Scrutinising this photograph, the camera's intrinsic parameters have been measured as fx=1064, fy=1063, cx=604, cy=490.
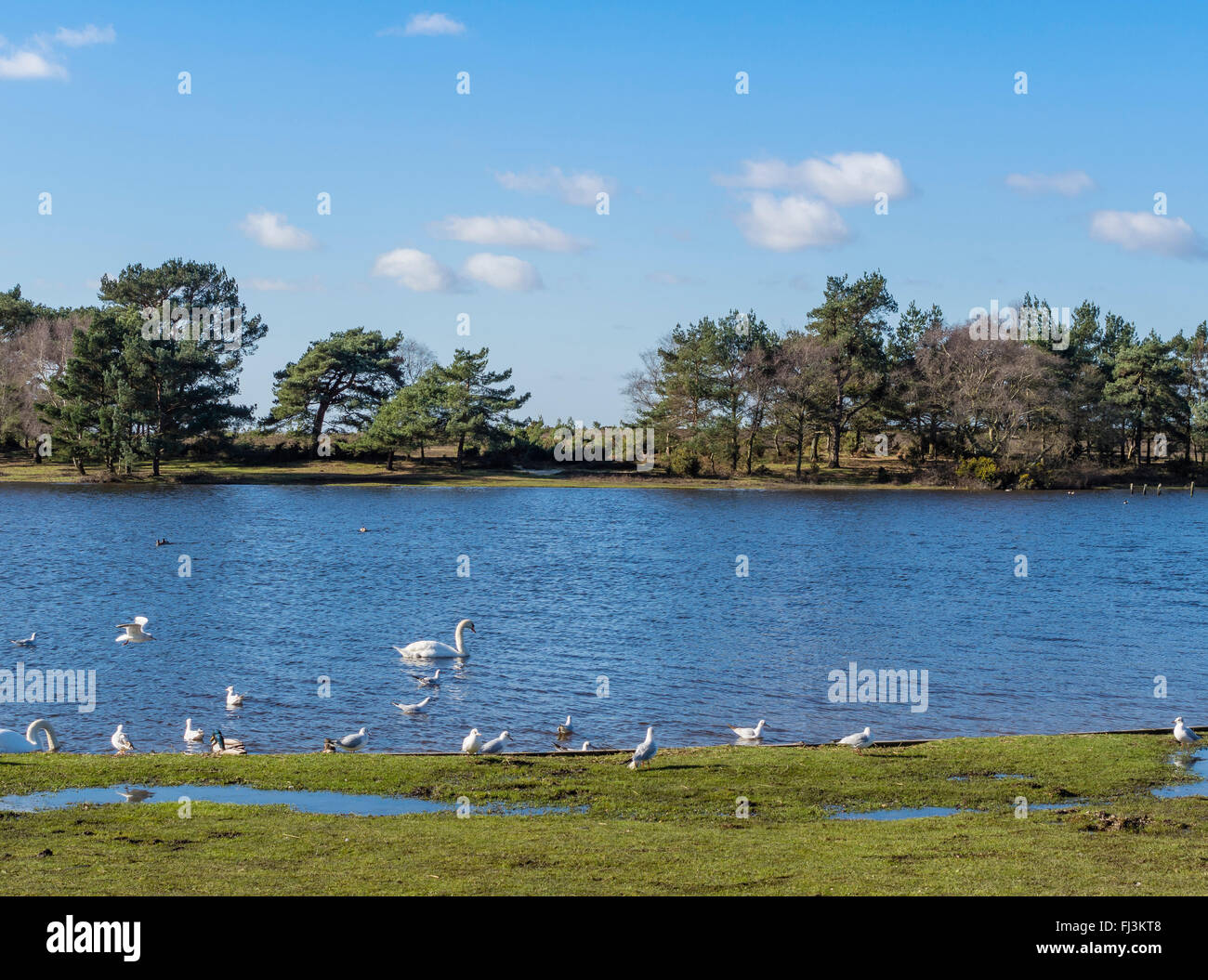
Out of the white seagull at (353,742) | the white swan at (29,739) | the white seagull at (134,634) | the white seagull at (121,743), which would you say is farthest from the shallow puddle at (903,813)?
the white seagull at (134,634)

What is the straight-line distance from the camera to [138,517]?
213ft

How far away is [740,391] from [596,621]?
69252mm

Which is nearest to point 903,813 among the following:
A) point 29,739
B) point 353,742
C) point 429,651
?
point 353,742

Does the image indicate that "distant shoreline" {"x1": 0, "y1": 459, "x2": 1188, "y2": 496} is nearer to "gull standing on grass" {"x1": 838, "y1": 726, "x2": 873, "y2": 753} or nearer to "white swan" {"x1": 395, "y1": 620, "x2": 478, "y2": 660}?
"white swan" {"x1": 395, "y1": 620, "x2": 478, "y2": 660}

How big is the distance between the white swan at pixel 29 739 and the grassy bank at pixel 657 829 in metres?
0.38

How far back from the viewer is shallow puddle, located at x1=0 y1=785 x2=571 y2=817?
1433 cm

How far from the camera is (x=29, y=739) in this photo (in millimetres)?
18062

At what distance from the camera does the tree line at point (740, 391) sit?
95.7 metres

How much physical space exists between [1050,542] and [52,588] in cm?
4973

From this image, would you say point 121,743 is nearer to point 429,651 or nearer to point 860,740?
point 429,651

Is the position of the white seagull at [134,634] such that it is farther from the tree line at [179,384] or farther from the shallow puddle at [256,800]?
the tree line at [179,384]

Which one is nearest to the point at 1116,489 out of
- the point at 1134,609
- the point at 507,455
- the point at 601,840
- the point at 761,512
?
the point at 761,512
